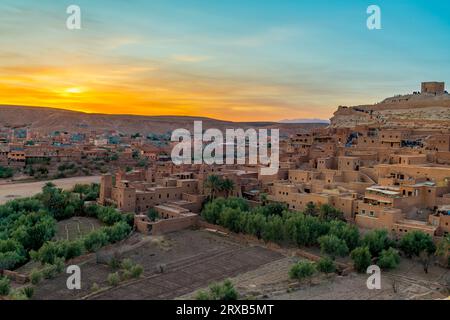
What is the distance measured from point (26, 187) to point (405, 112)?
32.8 m

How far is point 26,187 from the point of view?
129 feet

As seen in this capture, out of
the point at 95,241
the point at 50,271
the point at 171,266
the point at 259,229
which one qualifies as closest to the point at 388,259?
the point at 259,229

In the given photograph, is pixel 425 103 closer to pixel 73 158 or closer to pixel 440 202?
pixel 440 202

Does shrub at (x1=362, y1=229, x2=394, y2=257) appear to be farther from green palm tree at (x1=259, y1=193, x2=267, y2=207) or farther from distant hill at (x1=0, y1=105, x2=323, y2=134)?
distant hill at (x1=0, y1=105, x2=323, y2=134)

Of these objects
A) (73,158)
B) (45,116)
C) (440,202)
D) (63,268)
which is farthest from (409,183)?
(45,116)

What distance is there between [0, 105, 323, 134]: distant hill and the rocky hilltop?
63112mm

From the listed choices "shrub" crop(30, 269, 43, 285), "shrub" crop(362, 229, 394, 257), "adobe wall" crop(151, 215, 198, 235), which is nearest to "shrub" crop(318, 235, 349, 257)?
"shrub" crop(362, 229, 394, 257)

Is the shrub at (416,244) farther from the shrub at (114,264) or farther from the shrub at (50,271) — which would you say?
the shrub at (50,271)

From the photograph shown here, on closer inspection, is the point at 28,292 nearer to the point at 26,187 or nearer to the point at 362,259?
the point at 362,259

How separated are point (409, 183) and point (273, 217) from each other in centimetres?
673

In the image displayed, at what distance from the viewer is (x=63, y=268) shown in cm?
1659

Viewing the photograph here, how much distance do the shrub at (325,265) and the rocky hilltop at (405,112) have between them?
2100 cm

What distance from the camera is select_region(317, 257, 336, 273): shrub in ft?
54.6

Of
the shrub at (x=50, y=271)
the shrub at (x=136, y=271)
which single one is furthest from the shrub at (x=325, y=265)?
the shrub at (x=50, y=271)
